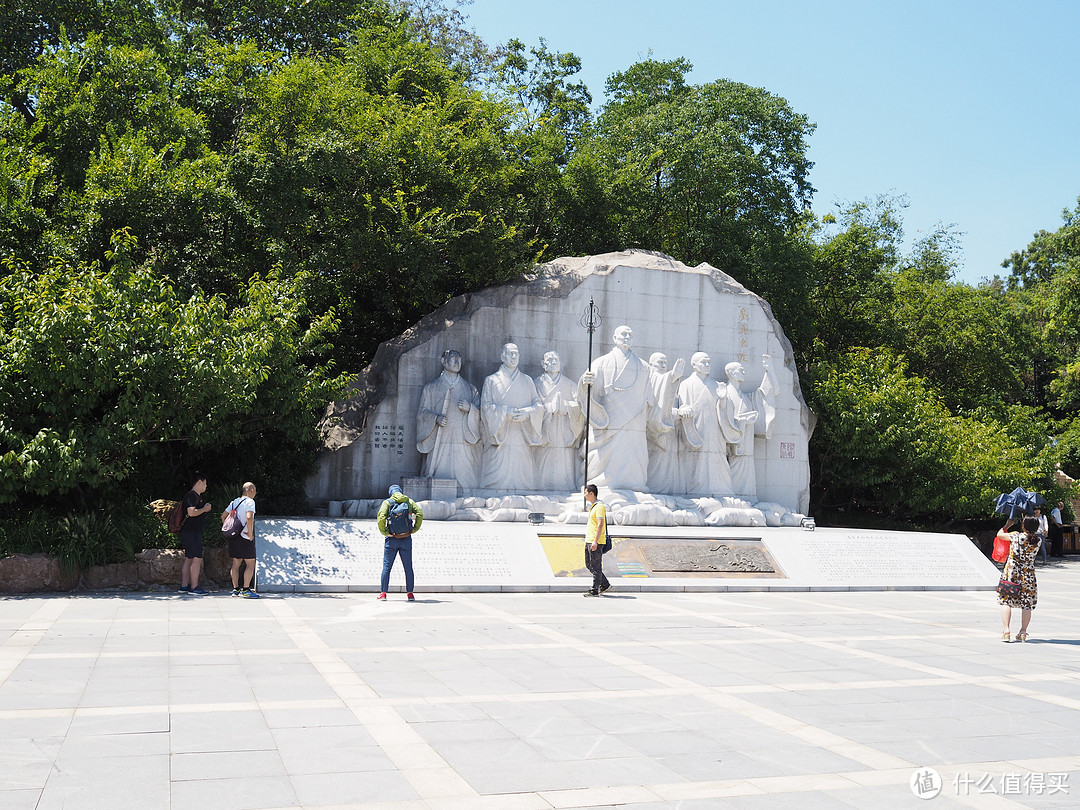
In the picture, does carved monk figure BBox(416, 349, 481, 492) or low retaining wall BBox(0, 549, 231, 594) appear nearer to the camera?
low retaining wall BBox(0, 549, 231, 594)

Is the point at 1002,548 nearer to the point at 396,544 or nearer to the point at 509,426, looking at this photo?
the point at 396,544

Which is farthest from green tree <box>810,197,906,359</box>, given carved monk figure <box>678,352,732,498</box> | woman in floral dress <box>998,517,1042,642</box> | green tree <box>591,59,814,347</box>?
woman in floral dress <box>998,517,1042,642</box>

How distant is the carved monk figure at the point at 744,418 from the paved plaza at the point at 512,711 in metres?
8.05

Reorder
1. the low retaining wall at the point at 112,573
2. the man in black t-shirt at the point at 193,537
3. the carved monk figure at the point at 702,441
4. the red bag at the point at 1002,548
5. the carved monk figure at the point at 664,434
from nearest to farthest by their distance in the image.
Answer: the red bag at the point at 1002,548 → the low retaining wall at the point at 112,573 → the man in black t-shirt at the point at 193,537 → the carved monk figure at the point at 664,434 → the carved monk figure at the point at 702,441

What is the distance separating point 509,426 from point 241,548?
638 centimetres

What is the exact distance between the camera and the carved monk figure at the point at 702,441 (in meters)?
17.9

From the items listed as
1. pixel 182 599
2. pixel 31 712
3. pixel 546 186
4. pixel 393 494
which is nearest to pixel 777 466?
pixel 546 186

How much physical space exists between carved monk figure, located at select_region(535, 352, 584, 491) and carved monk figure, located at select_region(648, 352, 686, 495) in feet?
4.91

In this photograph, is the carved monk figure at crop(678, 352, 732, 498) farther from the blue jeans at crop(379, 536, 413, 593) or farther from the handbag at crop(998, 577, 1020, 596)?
the handbag at crop(998, 577, 1020, 596)

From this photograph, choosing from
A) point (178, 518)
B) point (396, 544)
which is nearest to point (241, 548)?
point (178, 518)

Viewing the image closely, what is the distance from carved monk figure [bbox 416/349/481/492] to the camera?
1656 cm

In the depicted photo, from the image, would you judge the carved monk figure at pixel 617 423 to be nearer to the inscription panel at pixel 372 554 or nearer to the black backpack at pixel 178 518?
the inscription panel at pixel 372 554

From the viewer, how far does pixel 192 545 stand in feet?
37.4

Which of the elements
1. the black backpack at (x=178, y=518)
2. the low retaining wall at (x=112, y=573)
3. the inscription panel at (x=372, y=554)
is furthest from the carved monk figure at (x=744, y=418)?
the black backpack at (x=178, y=518)
